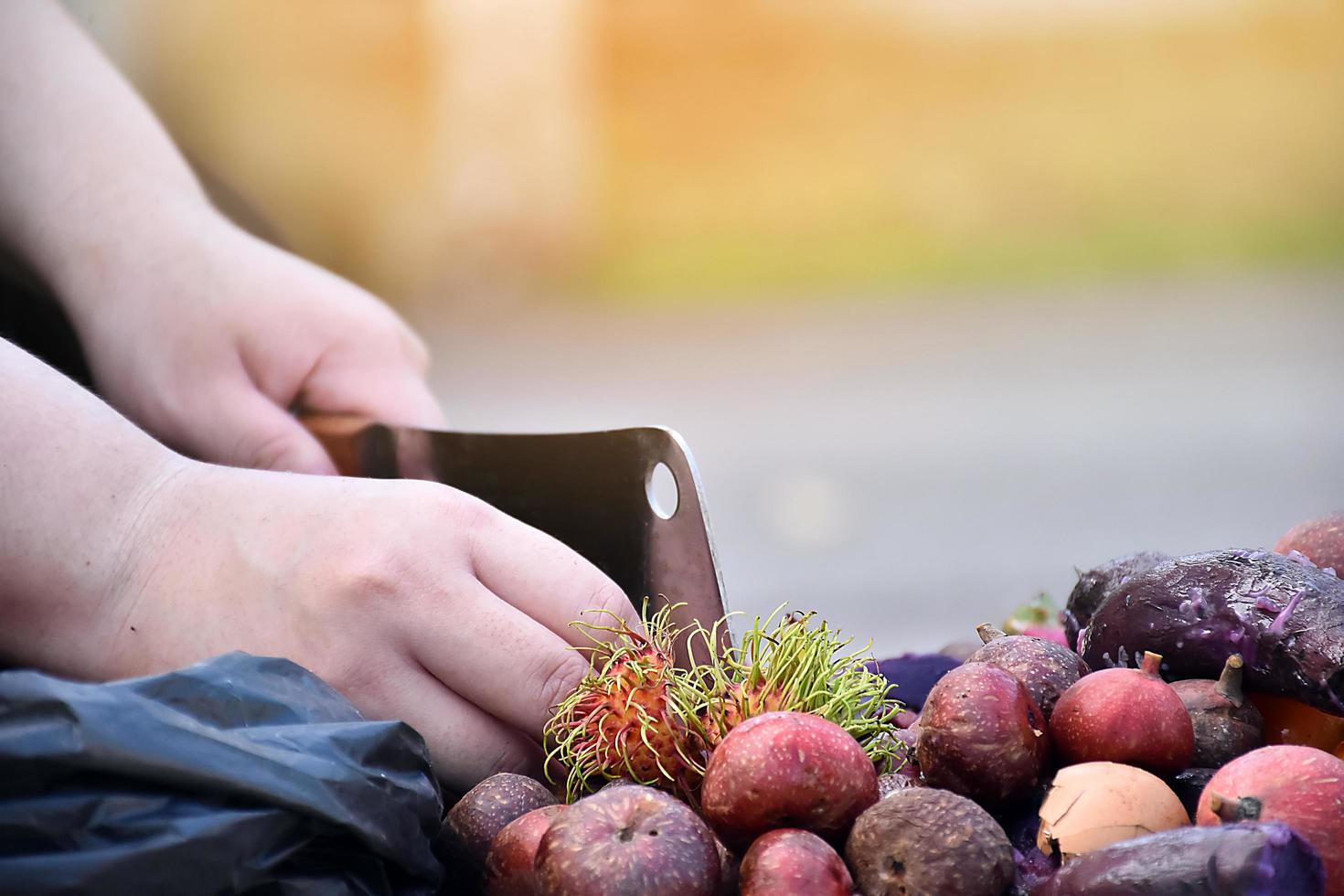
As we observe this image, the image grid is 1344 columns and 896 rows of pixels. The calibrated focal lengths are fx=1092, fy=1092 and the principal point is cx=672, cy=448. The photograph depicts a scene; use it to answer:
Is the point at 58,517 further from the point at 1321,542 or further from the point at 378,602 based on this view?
the point at 1321,542

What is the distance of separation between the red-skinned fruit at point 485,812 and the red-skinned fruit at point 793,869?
0.15m

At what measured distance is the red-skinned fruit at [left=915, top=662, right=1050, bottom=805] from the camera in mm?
534

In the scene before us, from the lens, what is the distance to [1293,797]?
19.1 inches

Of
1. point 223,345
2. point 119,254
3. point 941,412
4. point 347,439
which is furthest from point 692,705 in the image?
point 941,412

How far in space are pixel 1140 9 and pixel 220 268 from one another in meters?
3.05

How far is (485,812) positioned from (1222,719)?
0.40 m

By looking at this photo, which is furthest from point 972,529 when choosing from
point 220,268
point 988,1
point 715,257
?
point 220,268

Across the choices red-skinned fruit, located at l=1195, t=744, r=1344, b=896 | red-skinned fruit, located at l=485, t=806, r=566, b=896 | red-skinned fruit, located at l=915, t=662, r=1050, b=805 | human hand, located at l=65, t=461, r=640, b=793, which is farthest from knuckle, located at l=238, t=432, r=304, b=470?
red-skinned fruit, located at l=1195, t=744, r=1344, b=896

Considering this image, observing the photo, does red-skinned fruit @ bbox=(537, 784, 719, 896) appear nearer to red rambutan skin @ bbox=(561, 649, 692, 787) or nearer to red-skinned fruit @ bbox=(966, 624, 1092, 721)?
red rambutan skin @ bbox=(561, 649, 692, 787)

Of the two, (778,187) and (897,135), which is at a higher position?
(897,135)

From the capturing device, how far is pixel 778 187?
3254 millimetres

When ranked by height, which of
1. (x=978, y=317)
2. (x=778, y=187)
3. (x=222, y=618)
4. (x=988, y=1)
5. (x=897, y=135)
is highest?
(x=988, y=1)

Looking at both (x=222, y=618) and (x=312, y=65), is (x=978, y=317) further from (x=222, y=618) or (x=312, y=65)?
(x=222, y=618)

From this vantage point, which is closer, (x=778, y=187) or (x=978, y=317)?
(x=778, y=187)
